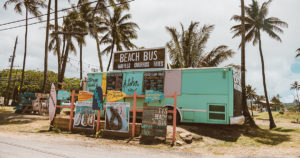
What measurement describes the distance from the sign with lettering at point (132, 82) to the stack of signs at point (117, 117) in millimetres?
2172

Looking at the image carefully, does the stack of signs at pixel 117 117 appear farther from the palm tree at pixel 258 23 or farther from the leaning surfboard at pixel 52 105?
the palm tree at pixel 258 23

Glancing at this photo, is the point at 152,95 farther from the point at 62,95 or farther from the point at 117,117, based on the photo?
the point at 62,95

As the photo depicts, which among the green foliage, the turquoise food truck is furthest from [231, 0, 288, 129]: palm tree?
the green foliage

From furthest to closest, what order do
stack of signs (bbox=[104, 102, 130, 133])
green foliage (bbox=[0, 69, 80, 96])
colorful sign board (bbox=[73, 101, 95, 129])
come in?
1. green foliage (bbox=[0, 69, 80, 96])
2. colorful sign board (bbox=[73, 101, 95, 129])
3. stack of signs (bbox=[104, 102, 130, 133])

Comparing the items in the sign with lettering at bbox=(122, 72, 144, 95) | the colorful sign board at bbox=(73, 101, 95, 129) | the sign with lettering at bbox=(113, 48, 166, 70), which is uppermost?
the sign with lettering at bbox=(113, 48, 166, 70)

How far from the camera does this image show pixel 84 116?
30.8 feet

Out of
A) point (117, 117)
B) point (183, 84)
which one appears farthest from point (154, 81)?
point (117, 117)

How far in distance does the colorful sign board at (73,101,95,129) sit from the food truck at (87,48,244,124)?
2.14 m

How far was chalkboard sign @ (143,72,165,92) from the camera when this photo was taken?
33.7 ft

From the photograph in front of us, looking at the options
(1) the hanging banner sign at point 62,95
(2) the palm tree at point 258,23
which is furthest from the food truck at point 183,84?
(2) the palm tree at point 258,23

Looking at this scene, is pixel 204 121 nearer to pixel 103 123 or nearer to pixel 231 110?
pixel 231 110

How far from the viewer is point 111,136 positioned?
8617 mm

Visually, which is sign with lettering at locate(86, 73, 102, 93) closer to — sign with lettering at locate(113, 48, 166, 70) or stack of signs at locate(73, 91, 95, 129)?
sign with lettering at locate(113, 48, 166, 70)

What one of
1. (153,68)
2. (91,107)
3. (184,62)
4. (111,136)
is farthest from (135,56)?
(184,62)
